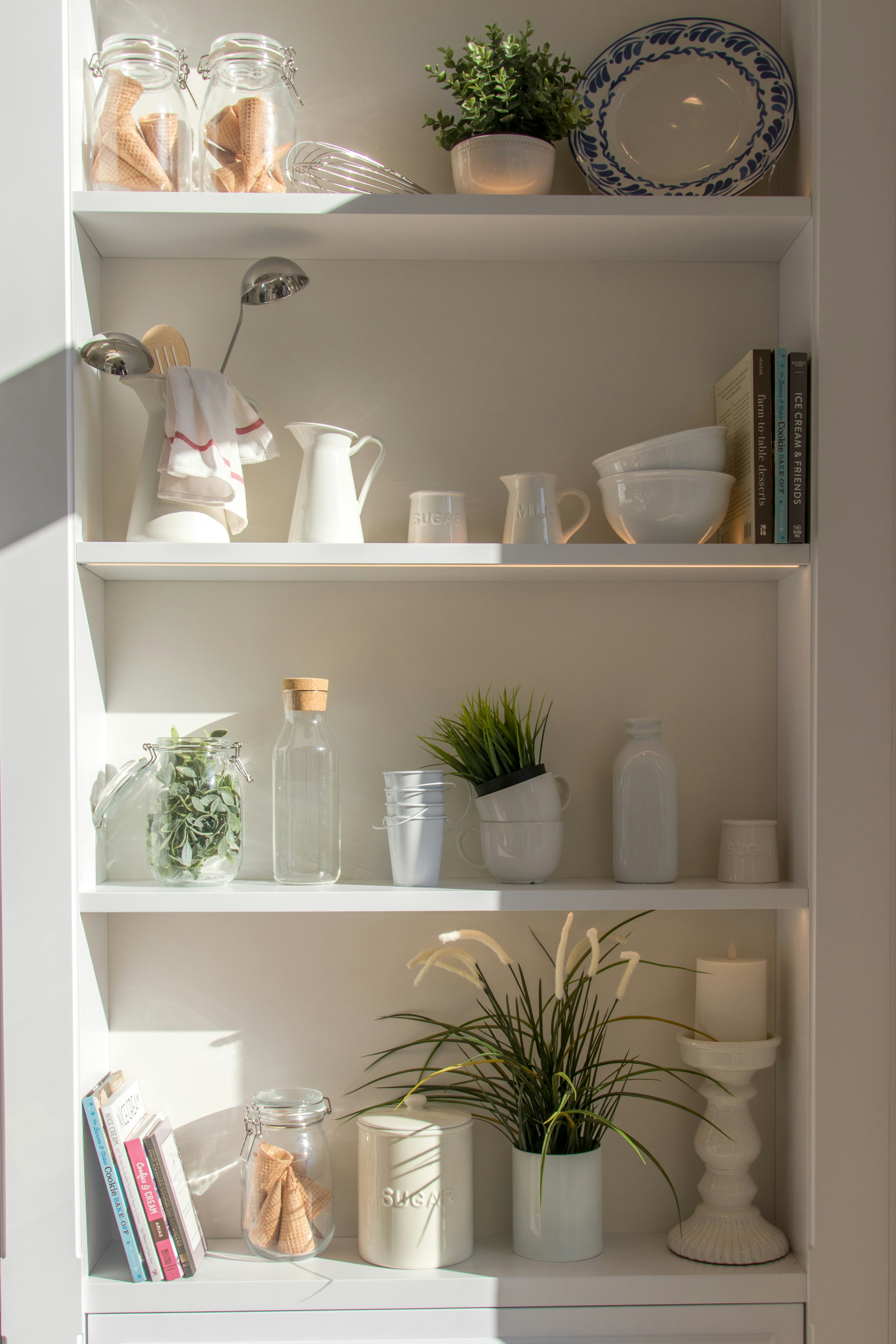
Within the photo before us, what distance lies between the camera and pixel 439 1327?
1233 mm

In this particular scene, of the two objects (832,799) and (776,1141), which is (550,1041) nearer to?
(776,1141)

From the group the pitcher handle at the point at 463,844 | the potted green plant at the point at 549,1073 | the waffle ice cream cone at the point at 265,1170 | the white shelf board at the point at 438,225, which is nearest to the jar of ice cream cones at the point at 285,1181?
the waffle ice cream cone at the point at 265,1170

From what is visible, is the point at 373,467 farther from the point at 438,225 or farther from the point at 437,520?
the point at 438,225

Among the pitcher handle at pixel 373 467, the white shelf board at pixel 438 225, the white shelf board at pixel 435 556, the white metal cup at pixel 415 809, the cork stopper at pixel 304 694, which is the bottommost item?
the white metal cup at pixel 415 809

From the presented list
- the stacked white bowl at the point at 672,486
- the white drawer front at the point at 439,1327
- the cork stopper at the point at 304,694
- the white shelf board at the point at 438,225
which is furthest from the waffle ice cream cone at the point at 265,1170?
the white shelf board at the point at 438,225

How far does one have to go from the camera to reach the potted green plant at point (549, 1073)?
4.18 feet

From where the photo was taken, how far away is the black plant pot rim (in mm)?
1289

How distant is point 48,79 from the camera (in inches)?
49.6

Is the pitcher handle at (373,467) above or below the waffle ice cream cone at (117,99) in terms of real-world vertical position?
below

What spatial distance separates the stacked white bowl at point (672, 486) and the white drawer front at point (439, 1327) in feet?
3.14

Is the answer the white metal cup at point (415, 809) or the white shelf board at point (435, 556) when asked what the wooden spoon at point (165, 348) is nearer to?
the white shelf board at point (435, 556)

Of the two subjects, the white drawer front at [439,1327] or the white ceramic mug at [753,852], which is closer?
the white drawer front at [439,1327]

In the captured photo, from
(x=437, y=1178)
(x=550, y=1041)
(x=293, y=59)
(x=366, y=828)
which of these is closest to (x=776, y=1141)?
(x=550, y=1041)

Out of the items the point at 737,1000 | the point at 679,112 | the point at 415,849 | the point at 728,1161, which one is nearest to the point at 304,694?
the point at 415,849
